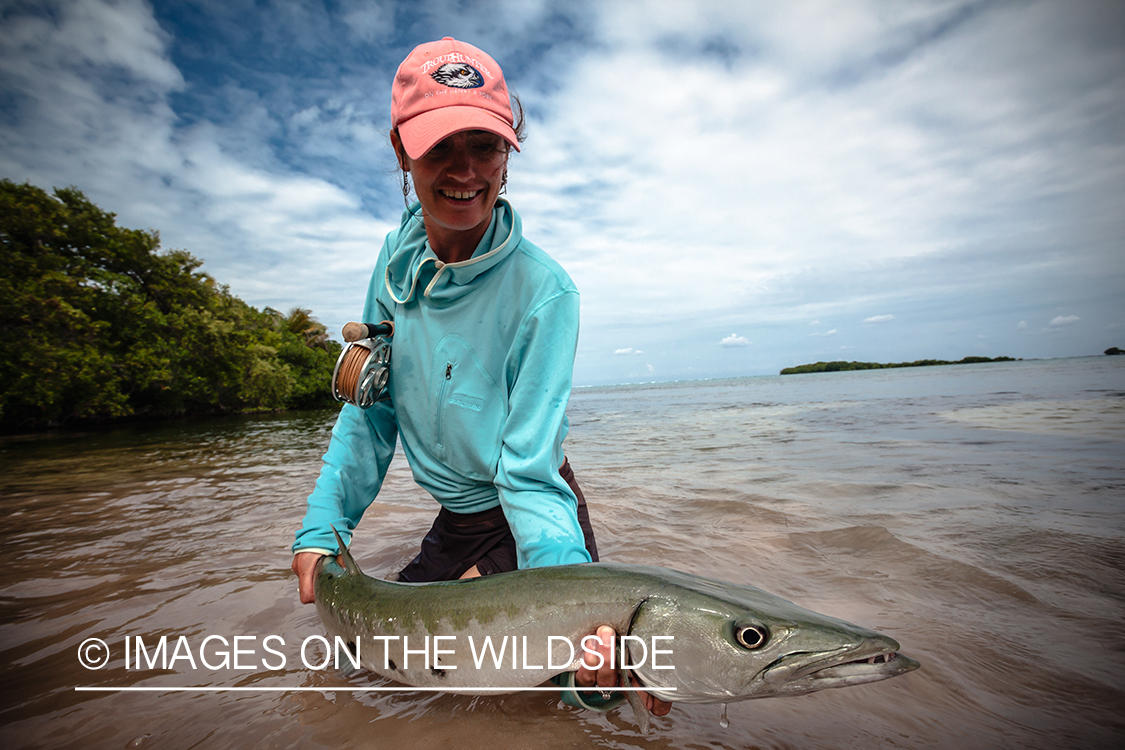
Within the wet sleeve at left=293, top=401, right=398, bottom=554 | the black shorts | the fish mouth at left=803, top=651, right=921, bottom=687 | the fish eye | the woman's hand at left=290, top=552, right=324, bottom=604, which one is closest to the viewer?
the fish mouth at left=803, top=651, right=921, bottom=687

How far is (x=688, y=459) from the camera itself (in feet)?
26.9

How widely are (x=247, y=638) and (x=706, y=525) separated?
3.66 m

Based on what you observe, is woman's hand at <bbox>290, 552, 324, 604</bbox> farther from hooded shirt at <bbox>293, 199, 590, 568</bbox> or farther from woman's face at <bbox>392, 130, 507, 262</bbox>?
woman's face at <bbox>392, 130, 507, 262</bbox>

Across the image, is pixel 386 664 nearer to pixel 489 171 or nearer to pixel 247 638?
pixel 247 638

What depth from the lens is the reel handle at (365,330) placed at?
7.76 feet

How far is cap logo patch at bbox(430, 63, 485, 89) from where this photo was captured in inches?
77.3

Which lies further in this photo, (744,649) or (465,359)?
(465,359)

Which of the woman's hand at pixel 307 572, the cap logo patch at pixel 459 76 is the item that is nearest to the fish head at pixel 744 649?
the woman's hand at pixel 307 572

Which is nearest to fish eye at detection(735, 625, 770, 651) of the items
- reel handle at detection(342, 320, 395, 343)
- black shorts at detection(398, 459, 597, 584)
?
black shorts at detection(398, 459, 597, 584)

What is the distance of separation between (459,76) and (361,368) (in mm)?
1397

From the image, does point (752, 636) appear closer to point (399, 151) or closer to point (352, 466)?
point (352, 466)

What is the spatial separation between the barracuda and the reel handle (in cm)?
123

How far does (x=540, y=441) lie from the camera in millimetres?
2062

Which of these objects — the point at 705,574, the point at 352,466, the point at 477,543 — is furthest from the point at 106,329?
the point at 705,574
